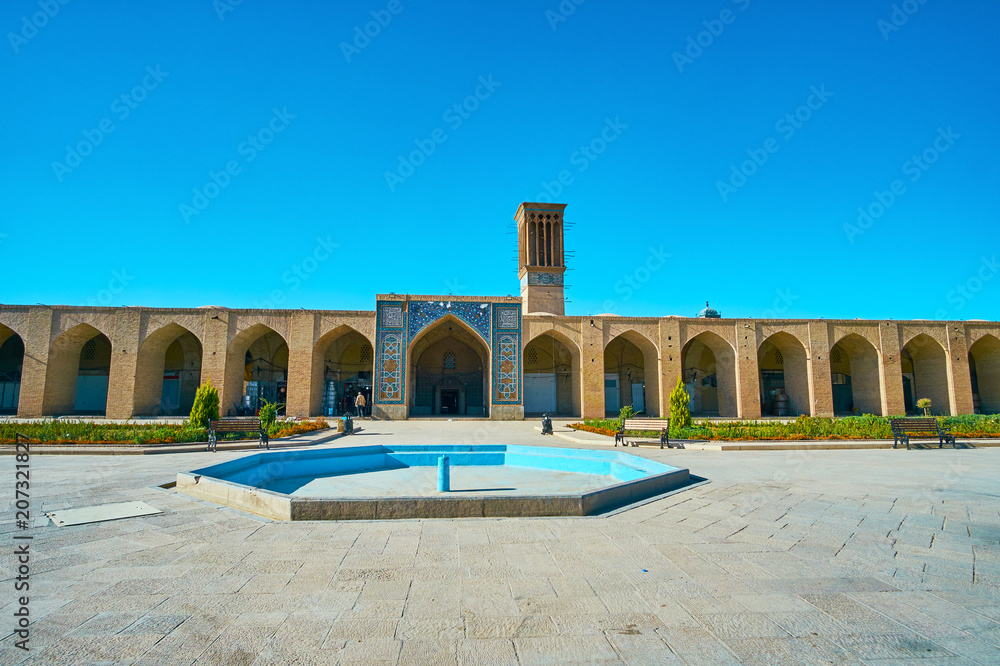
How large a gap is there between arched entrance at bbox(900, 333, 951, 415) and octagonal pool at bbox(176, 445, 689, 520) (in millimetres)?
22962

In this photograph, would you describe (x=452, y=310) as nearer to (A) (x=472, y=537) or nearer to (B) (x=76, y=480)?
(B) (x=76, y=480)

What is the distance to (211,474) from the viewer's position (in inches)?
235

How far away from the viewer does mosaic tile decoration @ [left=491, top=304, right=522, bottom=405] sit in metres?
21.3

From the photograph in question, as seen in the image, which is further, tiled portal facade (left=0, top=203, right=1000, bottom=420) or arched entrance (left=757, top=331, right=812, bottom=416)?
arched entrance (left=757, top=331, right=812, bottom=416)

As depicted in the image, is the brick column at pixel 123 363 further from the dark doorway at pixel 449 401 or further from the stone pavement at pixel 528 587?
the stone pavement at pixel 528 587

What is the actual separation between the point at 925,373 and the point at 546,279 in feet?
58.1

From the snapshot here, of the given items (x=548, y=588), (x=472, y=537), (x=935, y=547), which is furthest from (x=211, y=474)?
(x=935, y=547)

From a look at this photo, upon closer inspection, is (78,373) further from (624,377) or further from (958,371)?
(958,371)

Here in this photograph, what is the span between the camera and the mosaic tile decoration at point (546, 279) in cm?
2819

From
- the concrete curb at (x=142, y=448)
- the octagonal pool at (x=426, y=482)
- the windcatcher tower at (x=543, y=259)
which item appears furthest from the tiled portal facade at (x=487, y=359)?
the octagonal pool at (x=426, y=482)

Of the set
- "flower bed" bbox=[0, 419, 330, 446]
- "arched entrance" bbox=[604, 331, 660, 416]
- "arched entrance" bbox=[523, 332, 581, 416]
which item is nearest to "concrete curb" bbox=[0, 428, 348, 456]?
"flower bed" bbox=[0, 419, 330, 446]

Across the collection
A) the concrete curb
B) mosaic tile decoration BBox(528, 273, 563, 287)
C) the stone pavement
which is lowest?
the stone pavement

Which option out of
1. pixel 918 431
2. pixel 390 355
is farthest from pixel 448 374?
pixel 918 431

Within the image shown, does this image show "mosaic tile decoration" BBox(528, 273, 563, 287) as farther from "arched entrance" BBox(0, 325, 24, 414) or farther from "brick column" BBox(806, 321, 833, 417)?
"arched entrance" BBox(0, 325, 24, 414)
